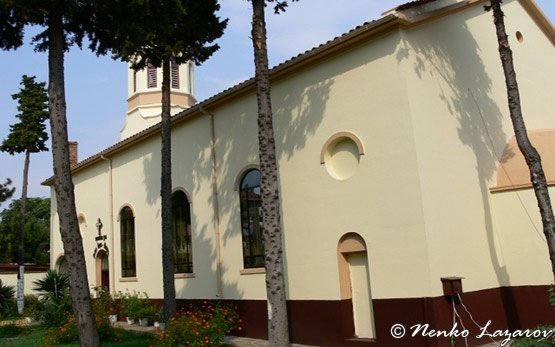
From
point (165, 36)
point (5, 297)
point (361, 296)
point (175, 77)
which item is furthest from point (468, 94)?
point (5, 297)

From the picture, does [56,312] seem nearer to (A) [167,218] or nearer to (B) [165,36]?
(A) [167,218]

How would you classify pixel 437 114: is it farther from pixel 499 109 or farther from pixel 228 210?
pixel 228 210

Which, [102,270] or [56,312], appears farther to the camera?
[102,270]

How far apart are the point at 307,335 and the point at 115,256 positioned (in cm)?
1074

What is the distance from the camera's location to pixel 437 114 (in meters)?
11.6

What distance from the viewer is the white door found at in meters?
11.6

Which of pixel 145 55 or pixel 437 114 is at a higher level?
pixel 145 55

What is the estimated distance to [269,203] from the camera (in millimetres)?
9781

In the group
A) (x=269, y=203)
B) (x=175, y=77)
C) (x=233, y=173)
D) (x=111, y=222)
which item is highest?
(x=175, y=77)

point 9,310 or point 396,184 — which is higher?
point 396,184

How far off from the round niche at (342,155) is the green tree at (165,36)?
4171mm

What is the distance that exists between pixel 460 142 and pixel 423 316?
13.1ft

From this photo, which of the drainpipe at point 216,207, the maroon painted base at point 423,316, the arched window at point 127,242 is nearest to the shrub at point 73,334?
the drainpipe at point 216,207

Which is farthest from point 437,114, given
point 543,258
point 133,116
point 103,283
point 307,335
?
point 133,116
